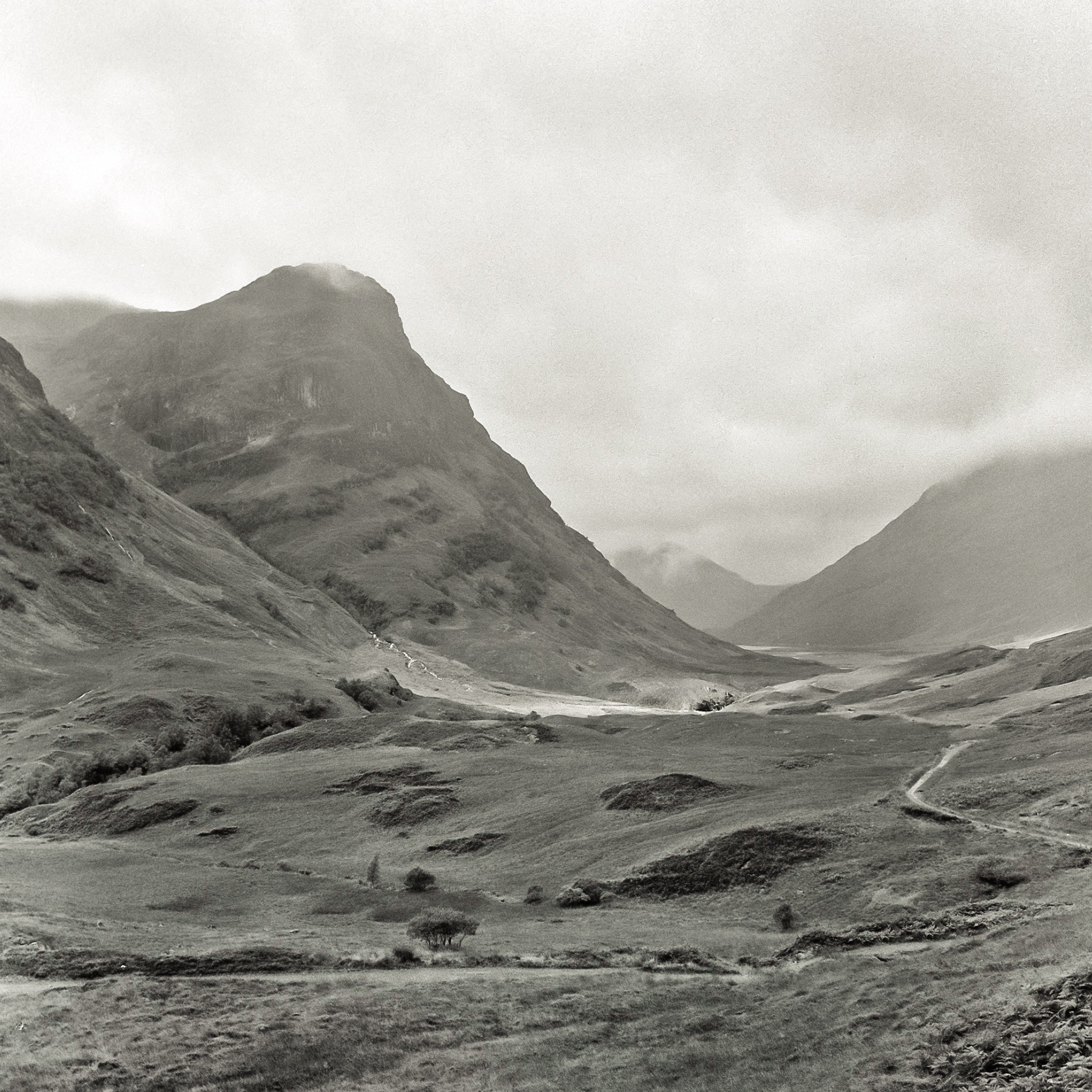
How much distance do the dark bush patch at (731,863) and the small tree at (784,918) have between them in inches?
227

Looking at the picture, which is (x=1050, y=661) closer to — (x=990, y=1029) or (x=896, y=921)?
(x=896, y=921)

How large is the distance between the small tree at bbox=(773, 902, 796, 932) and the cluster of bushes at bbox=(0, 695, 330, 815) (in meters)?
75.5

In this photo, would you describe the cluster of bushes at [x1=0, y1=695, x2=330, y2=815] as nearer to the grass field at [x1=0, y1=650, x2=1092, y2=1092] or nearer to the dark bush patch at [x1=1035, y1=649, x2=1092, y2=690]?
the grass field at [x1=0, y1=650, x2=1092, y2=1092]

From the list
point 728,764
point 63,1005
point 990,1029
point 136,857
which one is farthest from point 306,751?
point 990,1029

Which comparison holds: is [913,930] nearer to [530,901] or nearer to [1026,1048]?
[1026,1048]

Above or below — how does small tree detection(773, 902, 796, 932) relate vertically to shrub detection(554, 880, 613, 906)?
below

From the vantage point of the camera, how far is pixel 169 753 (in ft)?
350

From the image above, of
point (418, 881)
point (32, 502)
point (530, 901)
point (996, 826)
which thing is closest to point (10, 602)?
point (32, 502)

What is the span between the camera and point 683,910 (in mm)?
48375

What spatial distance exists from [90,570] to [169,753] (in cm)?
8575

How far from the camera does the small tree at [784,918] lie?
142 feet

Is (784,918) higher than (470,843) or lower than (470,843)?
lower

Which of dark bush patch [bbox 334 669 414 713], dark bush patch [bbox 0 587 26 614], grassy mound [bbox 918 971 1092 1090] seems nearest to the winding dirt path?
grassy mound [bbox 918 971 1092 1090]

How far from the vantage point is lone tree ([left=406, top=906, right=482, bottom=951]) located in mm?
39656
